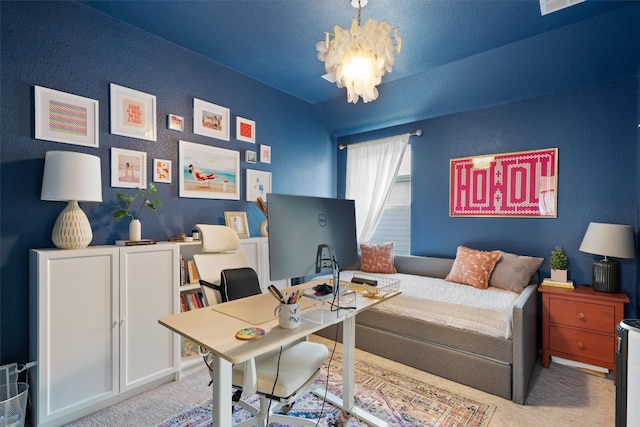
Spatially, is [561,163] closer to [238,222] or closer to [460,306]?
[460,306]

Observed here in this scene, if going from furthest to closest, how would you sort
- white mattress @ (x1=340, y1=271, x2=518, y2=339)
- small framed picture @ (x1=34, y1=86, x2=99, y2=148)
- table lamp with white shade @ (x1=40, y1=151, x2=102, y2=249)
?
1. white mattress @ (x1=340, y1=271, x2=518, y2=339)
2. small framed picture @ (x1=34, y1=86, x2=99, y2=148)
3. table lamp with white shade @ (x1=40, y1=151, x2=102, y2=249)

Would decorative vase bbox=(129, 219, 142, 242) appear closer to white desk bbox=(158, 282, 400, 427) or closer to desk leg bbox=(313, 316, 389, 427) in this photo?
Result: white desk bbox=(158, 282, 400, 427)

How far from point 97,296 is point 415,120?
3668 millimetres

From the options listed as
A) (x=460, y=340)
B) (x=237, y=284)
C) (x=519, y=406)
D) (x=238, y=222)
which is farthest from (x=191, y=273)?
(x=519, y=406)

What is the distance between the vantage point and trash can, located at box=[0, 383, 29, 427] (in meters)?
1.56

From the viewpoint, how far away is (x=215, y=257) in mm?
1824

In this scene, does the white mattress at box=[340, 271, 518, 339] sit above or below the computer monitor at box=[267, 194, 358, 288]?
below

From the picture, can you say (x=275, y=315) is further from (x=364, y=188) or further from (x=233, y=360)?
(x=364, y=188)

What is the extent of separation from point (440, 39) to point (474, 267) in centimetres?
214

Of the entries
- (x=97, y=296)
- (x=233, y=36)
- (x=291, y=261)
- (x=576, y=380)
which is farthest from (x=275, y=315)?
(x=576, y=380)

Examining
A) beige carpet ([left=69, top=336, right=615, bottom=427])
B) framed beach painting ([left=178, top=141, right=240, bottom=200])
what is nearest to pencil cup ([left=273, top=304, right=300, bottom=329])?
beige carpet ([left=69, top=336, right=615, bottom=427])

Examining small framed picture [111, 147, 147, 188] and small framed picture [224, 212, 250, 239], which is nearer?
small framed picture [111, 147, 147, 188]

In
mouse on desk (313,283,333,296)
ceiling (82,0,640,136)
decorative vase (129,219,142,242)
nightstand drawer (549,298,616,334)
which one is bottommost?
nightstand drawer (549,298,616,334)

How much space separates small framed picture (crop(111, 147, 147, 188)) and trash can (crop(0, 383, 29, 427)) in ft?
4.43
